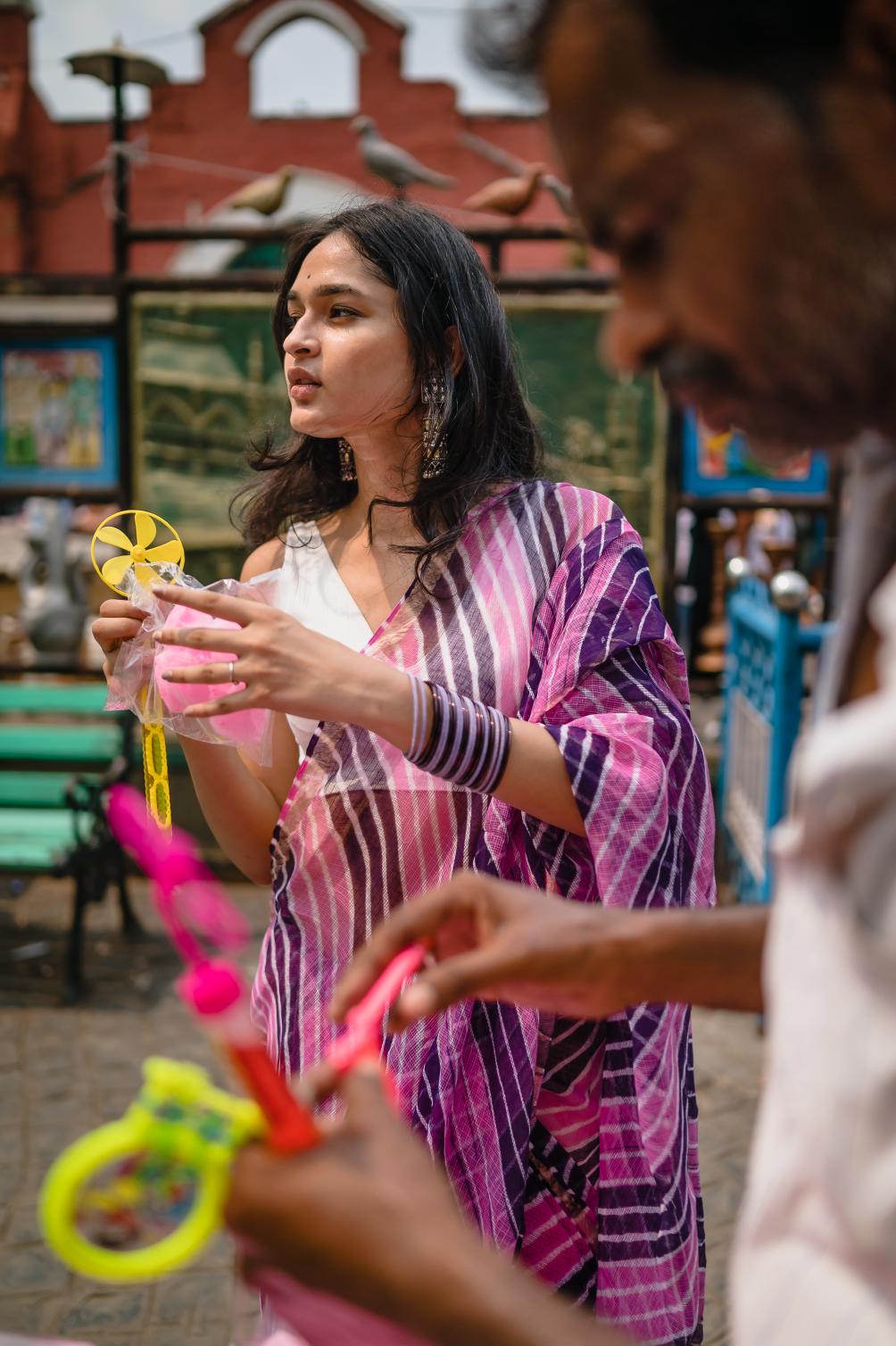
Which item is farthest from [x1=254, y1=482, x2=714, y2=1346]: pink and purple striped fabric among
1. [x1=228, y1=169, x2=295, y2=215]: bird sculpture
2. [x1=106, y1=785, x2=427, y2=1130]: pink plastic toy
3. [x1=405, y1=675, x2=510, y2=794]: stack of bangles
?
[x1=228, y1=169, x2=295, y2=215]: bird sculpture

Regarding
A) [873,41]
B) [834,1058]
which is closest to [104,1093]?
[834,1058]

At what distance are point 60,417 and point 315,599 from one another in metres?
4.35

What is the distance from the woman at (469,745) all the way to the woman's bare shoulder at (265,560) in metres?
0.03

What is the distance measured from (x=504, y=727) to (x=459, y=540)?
1.35ft

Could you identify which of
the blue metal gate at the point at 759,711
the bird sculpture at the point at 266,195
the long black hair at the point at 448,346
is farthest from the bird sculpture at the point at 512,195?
the long black hair at the point at 448,346

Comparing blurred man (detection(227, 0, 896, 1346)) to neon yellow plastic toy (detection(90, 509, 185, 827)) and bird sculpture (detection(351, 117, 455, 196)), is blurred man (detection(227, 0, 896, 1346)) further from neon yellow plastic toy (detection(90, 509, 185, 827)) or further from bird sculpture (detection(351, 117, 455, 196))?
bird sculpture (detection(351, 117, 455, 196))

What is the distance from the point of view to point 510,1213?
1.65 m

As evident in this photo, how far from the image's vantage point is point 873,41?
2.18 ft

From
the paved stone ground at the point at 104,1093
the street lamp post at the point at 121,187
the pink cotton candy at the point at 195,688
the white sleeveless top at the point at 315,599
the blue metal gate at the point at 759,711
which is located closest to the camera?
the pink cotton candy at the point at 195,688

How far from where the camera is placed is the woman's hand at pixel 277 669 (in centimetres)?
142

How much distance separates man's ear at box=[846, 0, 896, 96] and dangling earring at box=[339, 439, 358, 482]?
1.52 meters

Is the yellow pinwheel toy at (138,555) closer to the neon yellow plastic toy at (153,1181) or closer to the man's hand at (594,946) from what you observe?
the man's hand at (594,946)

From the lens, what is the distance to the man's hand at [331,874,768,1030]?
100 cm

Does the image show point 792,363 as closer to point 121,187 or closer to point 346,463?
point 346,463
